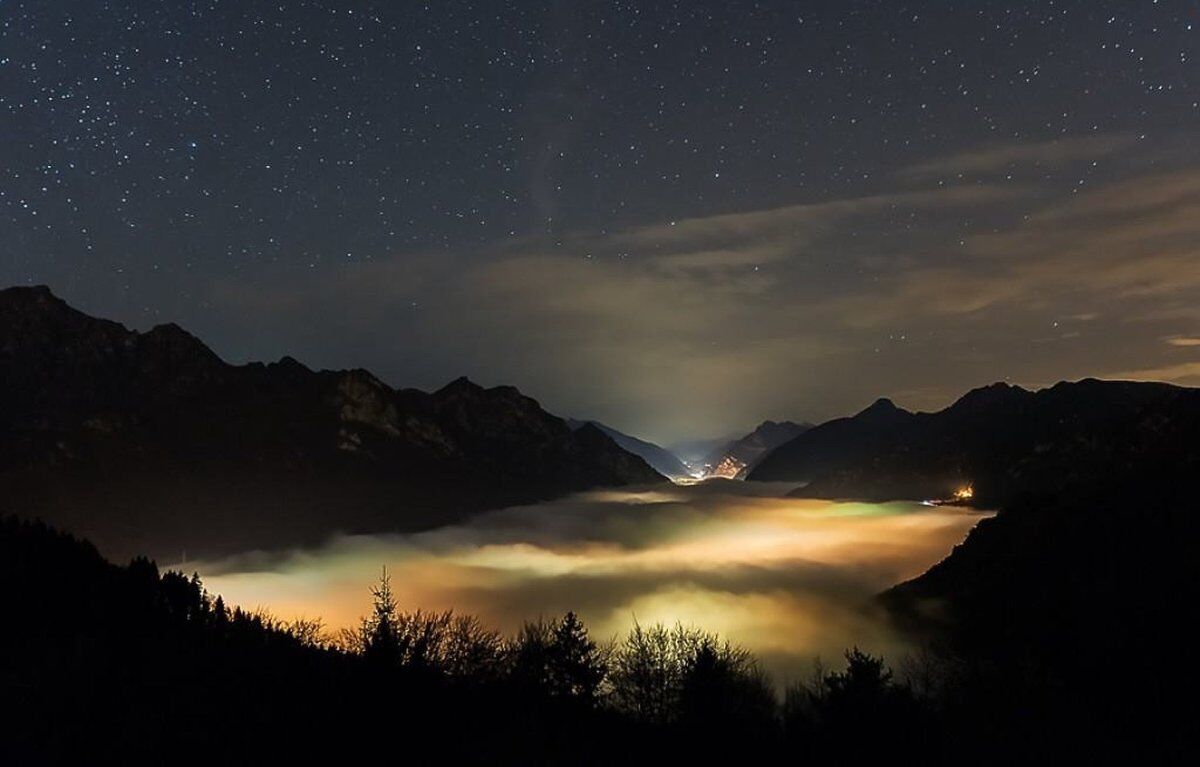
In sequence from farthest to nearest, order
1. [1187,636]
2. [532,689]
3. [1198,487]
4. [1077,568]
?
[1198,487], [1077,568], [1187,636], [532,689]

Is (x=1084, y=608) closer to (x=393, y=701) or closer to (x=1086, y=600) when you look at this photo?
(x=1086, y=600)

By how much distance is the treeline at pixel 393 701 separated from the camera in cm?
3244

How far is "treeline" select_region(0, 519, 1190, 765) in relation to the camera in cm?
3244

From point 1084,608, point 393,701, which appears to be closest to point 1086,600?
point 1084,608

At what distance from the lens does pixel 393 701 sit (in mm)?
42406

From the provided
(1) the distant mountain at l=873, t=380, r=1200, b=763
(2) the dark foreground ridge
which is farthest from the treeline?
(1) the distant mountain at l=873, t=380, r=1200, b=763

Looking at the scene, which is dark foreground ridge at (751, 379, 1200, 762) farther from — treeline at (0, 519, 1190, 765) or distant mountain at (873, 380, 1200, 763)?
treeline at (0, 519, 1190, 765)

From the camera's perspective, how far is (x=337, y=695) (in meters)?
42.8

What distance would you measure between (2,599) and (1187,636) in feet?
531

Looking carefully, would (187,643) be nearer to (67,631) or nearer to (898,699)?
(67,631)

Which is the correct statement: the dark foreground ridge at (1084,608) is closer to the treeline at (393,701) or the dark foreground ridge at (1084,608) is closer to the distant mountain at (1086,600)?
the distant mountain at (1086,600)

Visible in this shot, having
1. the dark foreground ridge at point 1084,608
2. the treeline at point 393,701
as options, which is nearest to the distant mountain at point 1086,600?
the dark foreground ridge at point 1084,608

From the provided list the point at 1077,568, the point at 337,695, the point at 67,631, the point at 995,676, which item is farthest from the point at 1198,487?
the point at 67,631

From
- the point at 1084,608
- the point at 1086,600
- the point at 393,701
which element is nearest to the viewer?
the point at 393,701
